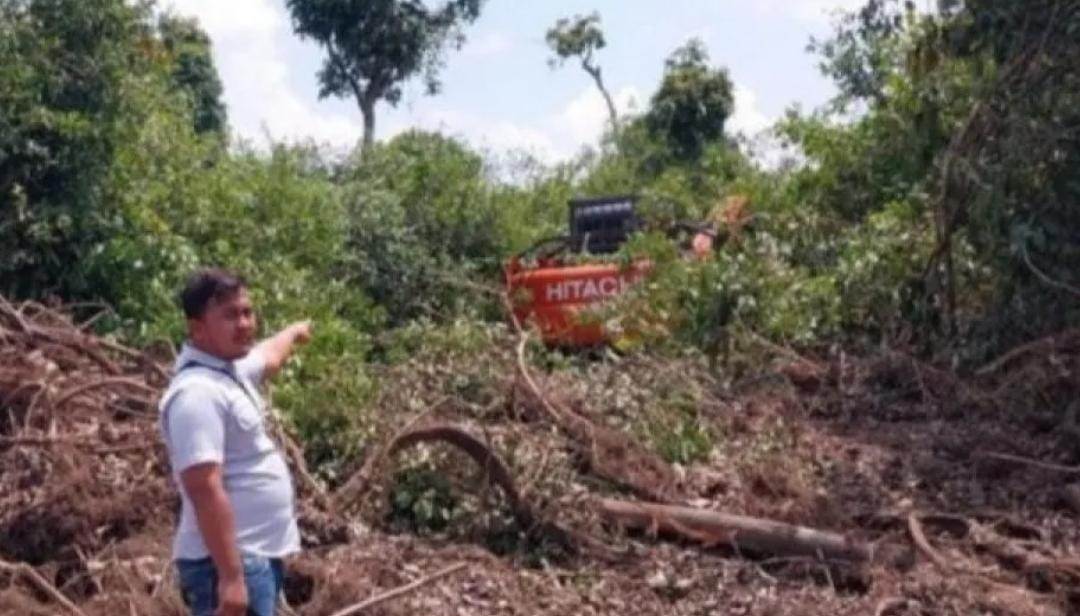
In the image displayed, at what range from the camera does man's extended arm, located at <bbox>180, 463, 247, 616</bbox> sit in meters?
4.49

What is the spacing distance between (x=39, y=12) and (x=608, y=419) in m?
4.62

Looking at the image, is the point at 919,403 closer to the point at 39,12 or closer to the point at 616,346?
the point at 616,346

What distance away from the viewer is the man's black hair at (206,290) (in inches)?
185

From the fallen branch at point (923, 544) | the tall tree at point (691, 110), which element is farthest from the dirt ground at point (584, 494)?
the tall tree at point (691, 110)

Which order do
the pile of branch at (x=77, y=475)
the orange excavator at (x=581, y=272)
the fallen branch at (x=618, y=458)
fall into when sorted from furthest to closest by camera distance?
the orange excavator at (x=581, y=272)
the fallen branch at (x=618, y=458)
the pile of branch at (x=77, y=475)

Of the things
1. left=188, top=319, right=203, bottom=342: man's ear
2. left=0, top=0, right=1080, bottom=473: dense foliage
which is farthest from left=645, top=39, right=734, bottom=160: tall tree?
left=188, top=319, right=203, bottom=342: man's ear

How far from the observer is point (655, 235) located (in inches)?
415

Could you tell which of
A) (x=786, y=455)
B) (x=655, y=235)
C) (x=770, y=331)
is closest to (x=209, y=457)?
(x=786, y=455)

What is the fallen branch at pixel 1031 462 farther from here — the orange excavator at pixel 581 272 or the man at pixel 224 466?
the man at pixel 224 466

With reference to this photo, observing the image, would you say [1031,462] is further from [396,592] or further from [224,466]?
[224,466]

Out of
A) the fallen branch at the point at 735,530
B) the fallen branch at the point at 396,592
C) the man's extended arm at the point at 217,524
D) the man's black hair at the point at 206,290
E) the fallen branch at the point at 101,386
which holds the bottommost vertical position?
the fallen branch at the point at 396,592

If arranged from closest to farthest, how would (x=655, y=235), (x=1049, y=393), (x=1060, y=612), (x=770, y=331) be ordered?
1. (x=1060, y=612)
2. (x=1049, y=393)
3. (x=770, y=331)
4. (x=655, y=235)

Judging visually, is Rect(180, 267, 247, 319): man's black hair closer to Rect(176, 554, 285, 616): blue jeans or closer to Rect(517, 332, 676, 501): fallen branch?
Rect(176, 554, 285, 616): blue jeans

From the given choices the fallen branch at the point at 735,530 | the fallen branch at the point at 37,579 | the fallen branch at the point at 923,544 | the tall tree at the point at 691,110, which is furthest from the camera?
the tall tree at the point at 691,110
